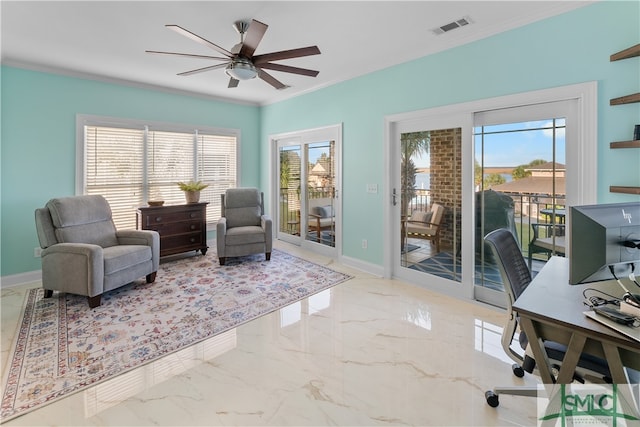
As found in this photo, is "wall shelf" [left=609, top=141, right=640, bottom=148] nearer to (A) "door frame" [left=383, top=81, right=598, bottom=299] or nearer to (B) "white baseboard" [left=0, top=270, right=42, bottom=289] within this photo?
(A) "door frame" [left=383, top=81, right=598, bottom=299]

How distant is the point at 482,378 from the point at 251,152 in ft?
17.2

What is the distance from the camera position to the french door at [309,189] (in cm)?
483

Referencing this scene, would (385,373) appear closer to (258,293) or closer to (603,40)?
(258,293)

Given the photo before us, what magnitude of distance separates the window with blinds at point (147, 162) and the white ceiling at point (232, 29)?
889 mm

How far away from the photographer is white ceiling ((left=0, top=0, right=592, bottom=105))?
254 cm

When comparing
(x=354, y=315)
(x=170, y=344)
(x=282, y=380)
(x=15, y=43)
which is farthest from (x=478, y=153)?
(x=15, y=43)

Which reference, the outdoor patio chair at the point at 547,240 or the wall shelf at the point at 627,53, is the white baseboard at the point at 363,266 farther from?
the wall shelf at the point at 627,53

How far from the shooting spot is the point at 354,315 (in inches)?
116

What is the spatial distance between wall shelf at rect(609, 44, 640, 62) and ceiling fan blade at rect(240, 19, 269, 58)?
8.09 ft

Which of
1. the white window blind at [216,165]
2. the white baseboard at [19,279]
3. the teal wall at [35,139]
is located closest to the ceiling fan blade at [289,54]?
the teal wall at [35,139]

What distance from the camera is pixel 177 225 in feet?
15.6

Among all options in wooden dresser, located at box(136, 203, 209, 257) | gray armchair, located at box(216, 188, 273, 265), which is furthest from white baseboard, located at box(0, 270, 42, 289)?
gray armchair, located at box(216, 188, 273, 265)

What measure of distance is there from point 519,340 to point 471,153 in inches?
78.8

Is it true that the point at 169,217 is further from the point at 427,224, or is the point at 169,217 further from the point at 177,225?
the point at 427,224
